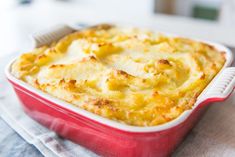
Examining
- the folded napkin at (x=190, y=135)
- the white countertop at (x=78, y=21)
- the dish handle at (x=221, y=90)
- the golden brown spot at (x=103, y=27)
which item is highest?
the dish handle at (x=221, y=90)

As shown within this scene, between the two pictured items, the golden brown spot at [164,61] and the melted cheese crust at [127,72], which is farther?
the golden brown spot at [164,61]

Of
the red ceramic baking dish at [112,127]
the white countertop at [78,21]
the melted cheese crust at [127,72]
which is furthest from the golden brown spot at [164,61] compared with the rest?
the white countertop at [78,21]

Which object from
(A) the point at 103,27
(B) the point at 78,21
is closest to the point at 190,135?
(A) the point at 103,27

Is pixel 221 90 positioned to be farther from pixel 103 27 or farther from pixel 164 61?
pixel 103 27

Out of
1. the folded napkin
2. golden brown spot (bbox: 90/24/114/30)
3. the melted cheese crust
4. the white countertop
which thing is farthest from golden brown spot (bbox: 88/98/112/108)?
the white countertop

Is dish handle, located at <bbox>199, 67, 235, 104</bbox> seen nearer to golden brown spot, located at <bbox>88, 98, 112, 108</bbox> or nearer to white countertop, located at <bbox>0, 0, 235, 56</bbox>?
golden brown spot, located at <bbox>88, 98, 112, 108</bbox>

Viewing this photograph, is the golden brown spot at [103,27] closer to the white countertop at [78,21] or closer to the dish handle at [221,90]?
the white countertop at [78,21]

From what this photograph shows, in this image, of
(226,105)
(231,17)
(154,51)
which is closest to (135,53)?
(154,51)
